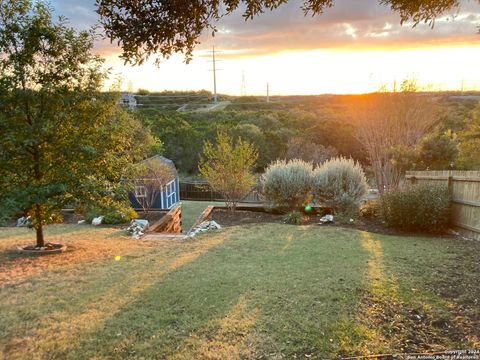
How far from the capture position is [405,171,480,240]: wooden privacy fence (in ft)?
29.5

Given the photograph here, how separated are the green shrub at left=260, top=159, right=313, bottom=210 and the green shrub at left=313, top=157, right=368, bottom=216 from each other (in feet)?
1.05

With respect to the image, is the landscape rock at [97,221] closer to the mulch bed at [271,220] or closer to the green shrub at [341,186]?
the mulch bed at [271,220]

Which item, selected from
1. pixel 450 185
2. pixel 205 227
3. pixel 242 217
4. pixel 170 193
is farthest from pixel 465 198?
pixel 170 193

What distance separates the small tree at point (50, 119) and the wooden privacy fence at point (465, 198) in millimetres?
7796

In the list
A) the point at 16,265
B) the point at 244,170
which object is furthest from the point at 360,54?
the point at 16,265

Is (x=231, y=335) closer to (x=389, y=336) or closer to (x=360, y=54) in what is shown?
(x=389, y=336)

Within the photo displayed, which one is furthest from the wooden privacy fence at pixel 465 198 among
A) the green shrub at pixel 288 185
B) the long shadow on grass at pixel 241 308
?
the green shrub at pixel 288 185

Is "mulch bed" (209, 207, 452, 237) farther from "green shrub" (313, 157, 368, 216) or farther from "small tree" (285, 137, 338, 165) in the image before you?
"small tree" (285, 137, 338, 165)

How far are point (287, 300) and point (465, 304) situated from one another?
2.06m

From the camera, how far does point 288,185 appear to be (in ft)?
40.1

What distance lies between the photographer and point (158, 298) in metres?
5.22

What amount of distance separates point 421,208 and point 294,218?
341 centimetres

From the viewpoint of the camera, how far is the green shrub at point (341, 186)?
11891mm

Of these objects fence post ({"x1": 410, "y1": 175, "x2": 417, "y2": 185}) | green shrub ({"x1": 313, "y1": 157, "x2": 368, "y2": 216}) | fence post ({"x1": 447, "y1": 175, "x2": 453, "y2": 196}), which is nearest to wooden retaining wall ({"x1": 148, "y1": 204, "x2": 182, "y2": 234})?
green shrub ({"x1": 313, "y1": 157, "x2": 368, "y2": 216})
